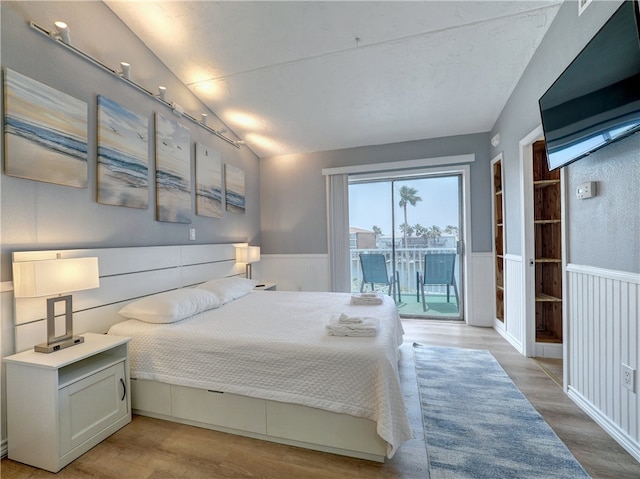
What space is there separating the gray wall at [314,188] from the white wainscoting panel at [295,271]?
0.35 ft

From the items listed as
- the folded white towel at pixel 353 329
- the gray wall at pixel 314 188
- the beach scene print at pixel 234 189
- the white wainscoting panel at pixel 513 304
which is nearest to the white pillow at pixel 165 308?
the folded white towel at pixel 353 329

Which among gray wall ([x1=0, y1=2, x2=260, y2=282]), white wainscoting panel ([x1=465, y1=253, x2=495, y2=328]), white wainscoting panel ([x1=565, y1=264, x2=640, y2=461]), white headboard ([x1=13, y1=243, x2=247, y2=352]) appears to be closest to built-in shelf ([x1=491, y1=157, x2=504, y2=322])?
white wainscoting panel ([x1=465, y1=253, x2=495, y2=328])

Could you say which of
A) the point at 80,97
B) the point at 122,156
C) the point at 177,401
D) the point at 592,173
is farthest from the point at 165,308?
the point at 592,173

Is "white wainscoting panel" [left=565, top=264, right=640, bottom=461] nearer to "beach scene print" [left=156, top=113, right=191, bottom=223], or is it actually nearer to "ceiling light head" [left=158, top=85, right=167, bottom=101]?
"beach scene print" [left=156, top=113, right=191, bottom=223]

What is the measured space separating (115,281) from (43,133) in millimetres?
1105

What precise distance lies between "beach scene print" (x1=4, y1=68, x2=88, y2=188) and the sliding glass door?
10.9ft

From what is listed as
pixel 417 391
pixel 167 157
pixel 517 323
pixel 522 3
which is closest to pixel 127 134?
pixel 167 157

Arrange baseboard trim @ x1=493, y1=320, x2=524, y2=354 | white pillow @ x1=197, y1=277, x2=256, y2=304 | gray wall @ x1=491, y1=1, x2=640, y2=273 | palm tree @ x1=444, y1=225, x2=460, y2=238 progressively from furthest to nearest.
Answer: palm tree @ x1=444, y1=225, x2=460, y2=238, baseboard trim @ x1=493, y1=320, x2=524, y2=354, white pillow @ x1=197, y1=277, x2=256, y2=304, gray wall @ x1=491, y1=1, x2=640, y2=273

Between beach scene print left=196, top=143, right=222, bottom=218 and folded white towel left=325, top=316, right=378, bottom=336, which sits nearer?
folded white towel left=325, top=316, right=378, bottom=336

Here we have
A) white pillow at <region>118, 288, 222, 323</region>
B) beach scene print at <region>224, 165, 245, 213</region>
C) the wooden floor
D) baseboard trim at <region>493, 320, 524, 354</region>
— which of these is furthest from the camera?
beach scene print at <region>224, 165, 245, 213</region>

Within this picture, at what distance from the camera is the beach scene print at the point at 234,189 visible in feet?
12.2

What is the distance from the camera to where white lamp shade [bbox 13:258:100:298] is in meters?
1.51

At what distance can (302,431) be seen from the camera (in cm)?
160

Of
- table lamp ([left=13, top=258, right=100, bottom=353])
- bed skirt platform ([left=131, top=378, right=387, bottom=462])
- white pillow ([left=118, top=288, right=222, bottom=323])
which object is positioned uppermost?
table lamp ([left=13, top=258, right=100, bottom=353])
